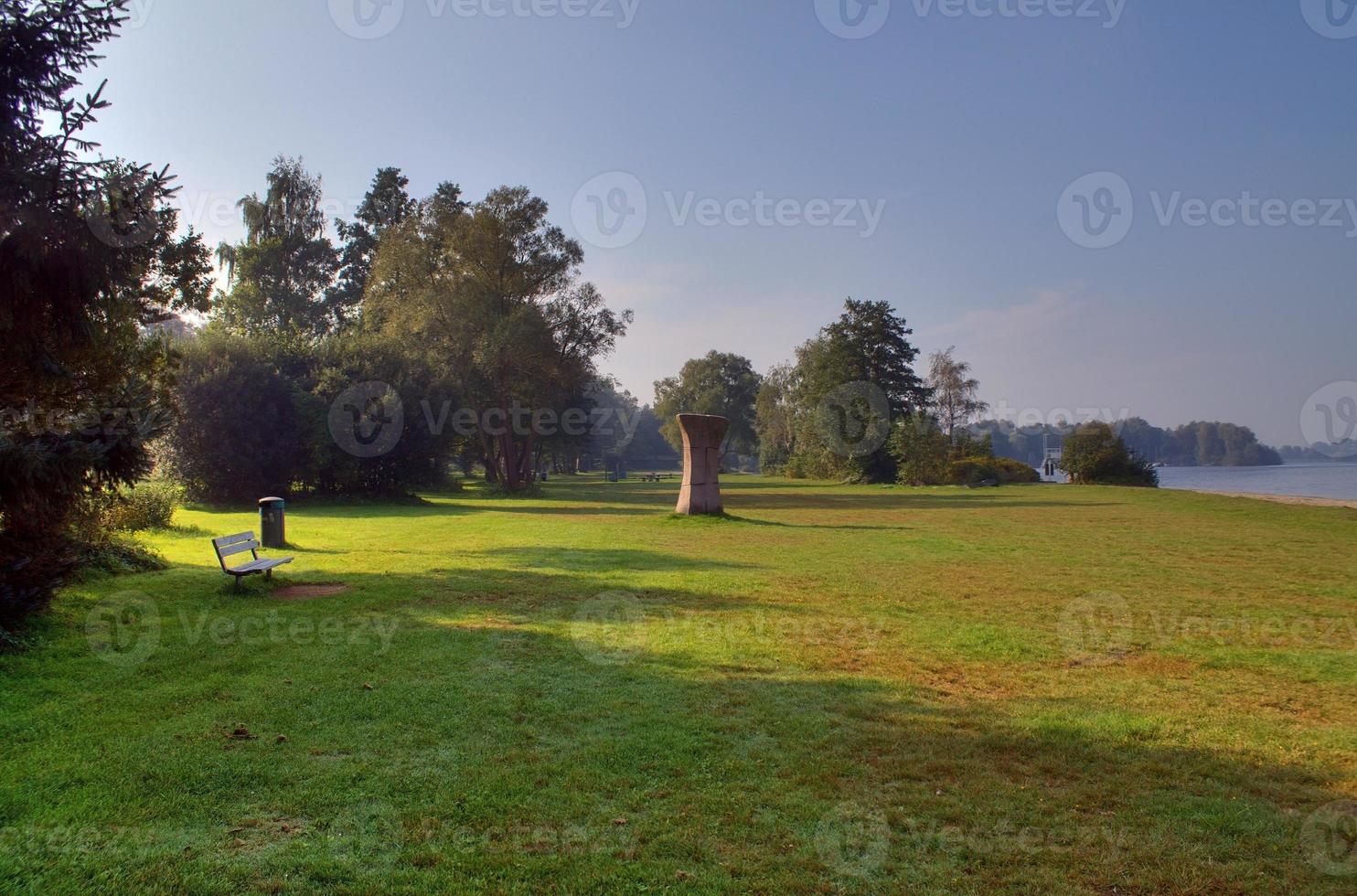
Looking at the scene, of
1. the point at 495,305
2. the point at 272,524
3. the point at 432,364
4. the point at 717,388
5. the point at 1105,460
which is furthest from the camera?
the point at 717,388

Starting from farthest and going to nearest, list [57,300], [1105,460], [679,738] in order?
[1105,460] → [57,300] → [679,738]

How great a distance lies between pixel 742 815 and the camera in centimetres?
408

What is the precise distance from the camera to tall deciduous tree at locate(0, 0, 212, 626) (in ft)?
23.1

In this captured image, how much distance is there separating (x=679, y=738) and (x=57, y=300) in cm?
737

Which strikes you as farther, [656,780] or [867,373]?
[867,373]

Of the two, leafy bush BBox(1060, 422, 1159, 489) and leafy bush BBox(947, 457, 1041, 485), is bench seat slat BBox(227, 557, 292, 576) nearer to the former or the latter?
leafy bush BBox(947, 457, 1041, 485)

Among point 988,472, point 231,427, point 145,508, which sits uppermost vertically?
point 231,427

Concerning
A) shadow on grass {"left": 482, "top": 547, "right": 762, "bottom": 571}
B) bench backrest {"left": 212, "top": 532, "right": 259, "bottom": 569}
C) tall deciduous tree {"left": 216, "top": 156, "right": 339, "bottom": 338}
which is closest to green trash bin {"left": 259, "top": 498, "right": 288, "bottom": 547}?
shadow on grass {"left": 482, "top": 547, "right": 762, "bottom": 571}

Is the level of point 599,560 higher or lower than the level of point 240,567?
lower

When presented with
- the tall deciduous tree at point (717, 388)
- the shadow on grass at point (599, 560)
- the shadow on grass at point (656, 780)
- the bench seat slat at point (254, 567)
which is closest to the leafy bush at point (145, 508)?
the bench seat slat at point (254, 567)

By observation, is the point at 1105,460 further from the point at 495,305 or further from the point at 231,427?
the point at 231,427

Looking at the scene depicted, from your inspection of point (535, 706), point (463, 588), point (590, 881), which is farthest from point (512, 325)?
point (590, 881)

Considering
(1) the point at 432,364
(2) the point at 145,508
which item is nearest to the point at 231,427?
(1) the point at 432,364

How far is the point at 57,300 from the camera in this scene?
7.59 meters
